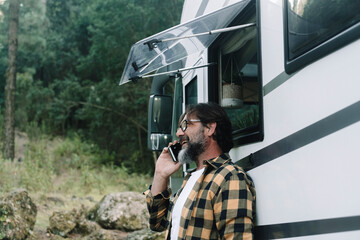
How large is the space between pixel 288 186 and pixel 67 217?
659 cm

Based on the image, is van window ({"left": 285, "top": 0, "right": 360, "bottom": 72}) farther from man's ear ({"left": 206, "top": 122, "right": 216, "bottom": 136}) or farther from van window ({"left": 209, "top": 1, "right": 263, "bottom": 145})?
man's ear ({"left": 206, "top": 122, "right": 216, "bottom": 136})

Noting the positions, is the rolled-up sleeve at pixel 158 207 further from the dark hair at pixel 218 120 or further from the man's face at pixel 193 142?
the dark hair at pixel 218 120

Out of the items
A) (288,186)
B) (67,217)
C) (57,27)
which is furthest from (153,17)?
(288,186)

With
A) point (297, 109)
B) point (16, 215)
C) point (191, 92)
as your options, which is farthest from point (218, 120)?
point (16, 215)

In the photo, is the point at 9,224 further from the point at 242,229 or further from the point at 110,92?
the point at 110,92

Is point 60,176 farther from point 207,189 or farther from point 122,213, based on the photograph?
point 207,189

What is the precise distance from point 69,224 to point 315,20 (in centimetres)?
684

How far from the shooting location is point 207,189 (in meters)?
2.22

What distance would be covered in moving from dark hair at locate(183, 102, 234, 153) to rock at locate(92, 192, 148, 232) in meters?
6.30

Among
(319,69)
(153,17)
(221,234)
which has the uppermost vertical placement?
(153,17)

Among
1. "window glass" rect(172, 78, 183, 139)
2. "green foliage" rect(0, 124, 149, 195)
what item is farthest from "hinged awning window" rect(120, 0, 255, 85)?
"green foliage" rect(0, 124, 149, 195)

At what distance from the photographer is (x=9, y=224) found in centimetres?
602

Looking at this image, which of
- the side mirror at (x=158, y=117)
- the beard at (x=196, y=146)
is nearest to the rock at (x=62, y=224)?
the side mirror at (x=158, y=117)

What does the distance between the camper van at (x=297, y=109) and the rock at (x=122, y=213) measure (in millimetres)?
6073
